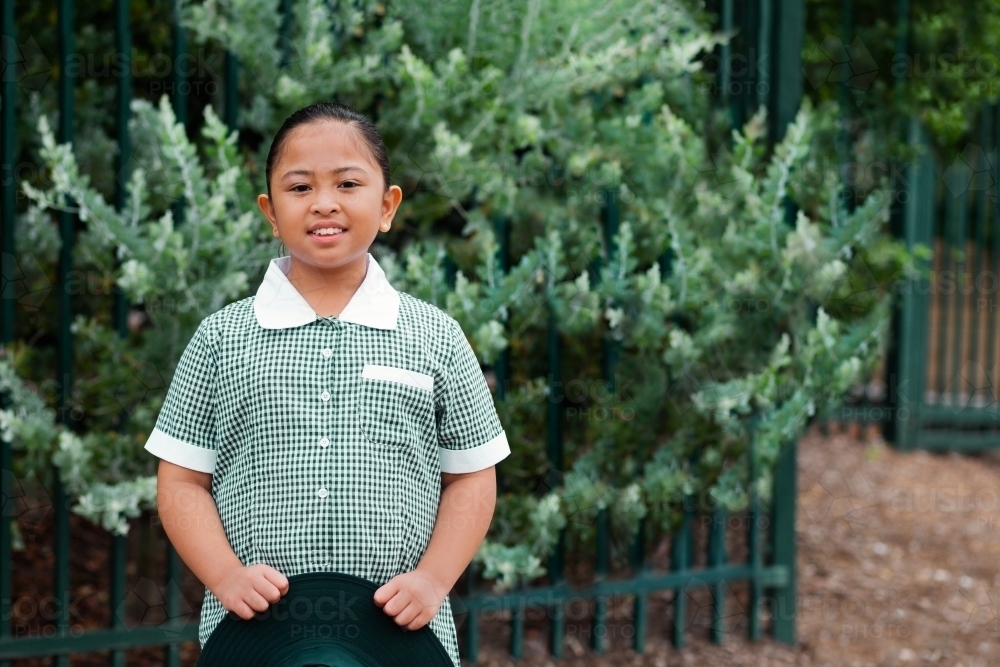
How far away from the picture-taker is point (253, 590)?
1.74m

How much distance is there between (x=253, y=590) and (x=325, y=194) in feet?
2.09

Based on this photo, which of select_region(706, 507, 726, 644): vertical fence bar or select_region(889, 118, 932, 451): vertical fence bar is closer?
select_region(706, 507, 726, 644): vertical fence bar

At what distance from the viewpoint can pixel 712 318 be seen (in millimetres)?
3338

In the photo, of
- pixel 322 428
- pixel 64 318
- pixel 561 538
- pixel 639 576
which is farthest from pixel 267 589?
pixel 639 576

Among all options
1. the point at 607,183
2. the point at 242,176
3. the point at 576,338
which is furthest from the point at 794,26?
the point at 242,176

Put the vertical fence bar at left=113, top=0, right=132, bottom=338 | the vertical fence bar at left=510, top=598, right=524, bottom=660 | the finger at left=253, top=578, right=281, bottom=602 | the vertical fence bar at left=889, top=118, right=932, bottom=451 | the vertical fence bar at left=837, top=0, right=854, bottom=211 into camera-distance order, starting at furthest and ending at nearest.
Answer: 1. the vertical fence bar at left=889, top=118, right=932, bottom=451
2. the vertical fence bar at left=837, top=0, right=854, bottom=211
3. the vertical fence bar at left=510, top=598, right=524, bottom=660
4. the vertical fence bar at left=113, top=0, right=132, bottom=338
5. the finger at left=253, top=578, right=281, bottom=602

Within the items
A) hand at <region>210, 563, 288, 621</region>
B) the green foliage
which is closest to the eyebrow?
hand at <region>210, 563, 288, 621</region>

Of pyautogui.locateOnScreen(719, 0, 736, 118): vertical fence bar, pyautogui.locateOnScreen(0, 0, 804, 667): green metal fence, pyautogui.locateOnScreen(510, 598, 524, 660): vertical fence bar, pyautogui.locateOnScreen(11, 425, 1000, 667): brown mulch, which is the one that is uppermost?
pyautogui.locateOnScreen(719, 0, 736, 118): vertical fence bar

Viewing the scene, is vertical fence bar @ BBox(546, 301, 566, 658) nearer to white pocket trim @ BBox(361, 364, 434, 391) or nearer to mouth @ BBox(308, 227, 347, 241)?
white pocket trim @ BBox(361, 364, 434, 391)

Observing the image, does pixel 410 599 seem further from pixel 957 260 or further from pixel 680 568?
pixel 957 260

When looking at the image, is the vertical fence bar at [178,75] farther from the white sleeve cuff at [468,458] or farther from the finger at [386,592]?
the finger at [386,592]

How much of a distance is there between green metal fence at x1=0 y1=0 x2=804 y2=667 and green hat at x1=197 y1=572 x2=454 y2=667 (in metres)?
1.39

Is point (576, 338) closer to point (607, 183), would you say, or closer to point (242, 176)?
point (607, 183)

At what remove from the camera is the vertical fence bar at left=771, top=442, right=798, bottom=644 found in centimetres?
395
